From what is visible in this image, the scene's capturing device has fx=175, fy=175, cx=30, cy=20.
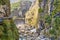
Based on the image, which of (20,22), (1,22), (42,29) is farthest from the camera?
(42,29)

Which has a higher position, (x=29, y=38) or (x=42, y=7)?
(x=42, y=7)

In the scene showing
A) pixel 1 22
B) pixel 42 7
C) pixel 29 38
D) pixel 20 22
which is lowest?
pixel 29 38

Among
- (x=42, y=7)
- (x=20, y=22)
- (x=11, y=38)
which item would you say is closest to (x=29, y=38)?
(x=20, y=22)

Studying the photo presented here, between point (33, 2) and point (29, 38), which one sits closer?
point (29, 38)

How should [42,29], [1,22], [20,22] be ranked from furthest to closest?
[42,29] → [20,22] → [1,22]

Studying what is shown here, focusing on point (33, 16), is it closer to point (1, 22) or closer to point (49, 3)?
point (49, 3)

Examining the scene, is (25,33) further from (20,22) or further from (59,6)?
(59,6)

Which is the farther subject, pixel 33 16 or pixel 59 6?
pixel 33 16

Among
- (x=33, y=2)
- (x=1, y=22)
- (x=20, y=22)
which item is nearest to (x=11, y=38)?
(x=1, y=22)

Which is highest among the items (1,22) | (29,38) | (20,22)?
(1,22)
